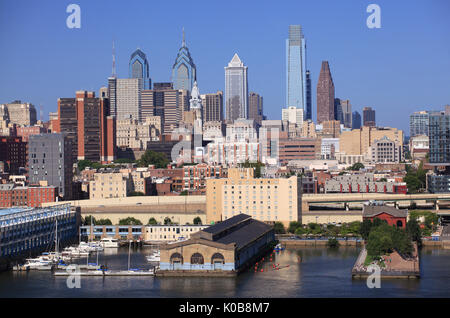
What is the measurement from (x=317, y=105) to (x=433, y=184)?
3208 inches

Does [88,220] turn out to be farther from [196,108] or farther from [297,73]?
[297,73]

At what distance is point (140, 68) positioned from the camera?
121 meters

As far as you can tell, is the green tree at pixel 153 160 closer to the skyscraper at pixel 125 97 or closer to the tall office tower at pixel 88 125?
the tall office tower at pixel 88 125

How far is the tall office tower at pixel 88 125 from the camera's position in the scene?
5597 cm

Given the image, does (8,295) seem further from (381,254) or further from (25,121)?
(25,121)

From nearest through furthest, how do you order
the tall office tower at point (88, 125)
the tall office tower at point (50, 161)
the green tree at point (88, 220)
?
1. the green tree at point (88, 220)
2. the tall office tower at point (50, 161)
3. the tall office tower at point (88, 125)

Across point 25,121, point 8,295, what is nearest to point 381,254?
point 8,295

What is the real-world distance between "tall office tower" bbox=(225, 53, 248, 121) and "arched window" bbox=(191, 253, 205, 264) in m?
94.1

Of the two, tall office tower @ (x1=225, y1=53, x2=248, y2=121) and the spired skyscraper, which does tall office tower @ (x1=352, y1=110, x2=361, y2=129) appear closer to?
the spired skyscraper

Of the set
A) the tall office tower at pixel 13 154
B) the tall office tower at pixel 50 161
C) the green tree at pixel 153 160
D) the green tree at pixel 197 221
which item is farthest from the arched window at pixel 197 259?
the green tree at pixel 153 160

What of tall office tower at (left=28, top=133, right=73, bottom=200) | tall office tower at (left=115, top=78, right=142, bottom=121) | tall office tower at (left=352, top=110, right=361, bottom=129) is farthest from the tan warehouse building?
tall office tower at (left=352, top=110, right=361, bottom=129)

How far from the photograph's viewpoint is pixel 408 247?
19.9 m

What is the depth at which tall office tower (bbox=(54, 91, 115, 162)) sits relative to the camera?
→ 56.0 meters

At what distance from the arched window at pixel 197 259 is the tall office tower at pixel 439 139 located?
25.1m
